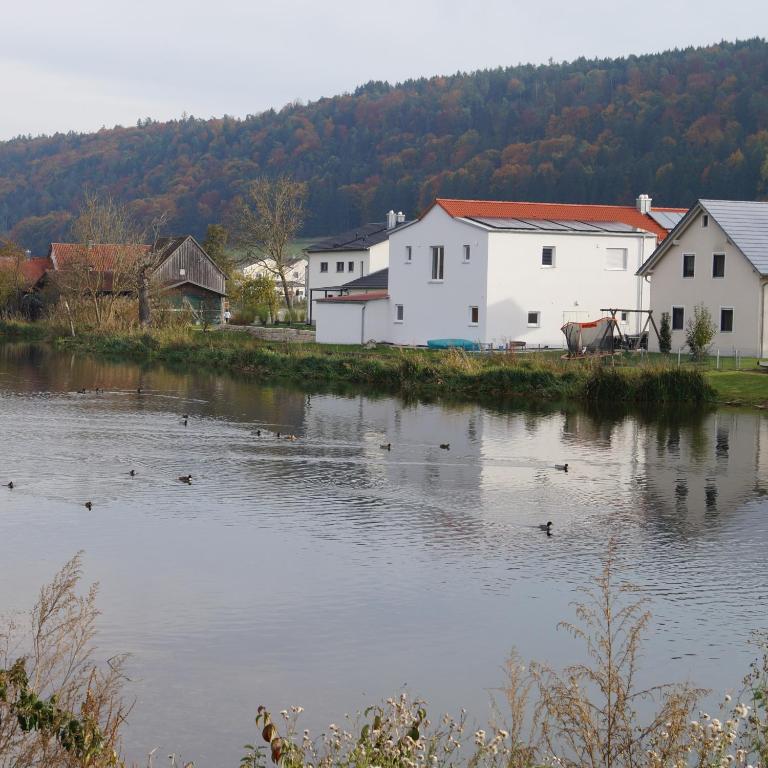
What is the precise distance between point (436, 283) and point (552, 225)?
5.58 m

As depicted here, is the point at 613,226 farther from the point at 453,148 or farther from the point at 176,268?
the point at 453,148

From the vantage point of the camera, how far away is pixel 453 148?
113m

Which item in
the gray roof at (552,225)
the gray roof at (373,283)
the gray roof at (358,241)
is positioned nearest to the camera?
the gray roof at (552,225)

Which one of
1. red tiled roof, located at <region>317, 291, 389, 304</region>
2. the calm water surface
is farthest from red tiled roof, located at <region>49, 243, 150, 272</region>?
the calm water surface

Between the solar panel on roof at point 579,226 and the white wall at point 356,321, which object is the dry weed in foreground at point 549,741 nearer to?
the solar panel on roof at point 579,226

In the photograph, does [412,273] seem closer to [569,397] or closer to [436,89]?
[569,397]

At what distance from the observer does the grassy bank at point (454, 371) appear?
37.1 meters

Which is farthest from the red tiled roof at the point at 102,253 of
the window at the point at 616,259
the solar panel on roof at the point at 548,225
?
the window at the point at 616,259

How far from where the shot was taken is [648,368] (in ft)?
123

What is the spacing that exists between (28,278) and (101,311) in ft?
54.5

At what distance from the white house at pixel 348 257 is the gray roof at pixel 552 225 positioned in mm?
19308

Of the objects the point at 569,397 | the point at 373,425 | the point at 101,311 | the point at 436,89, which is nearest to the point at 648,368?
the point at 569,397

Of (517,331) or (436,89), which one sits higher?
(436,89)

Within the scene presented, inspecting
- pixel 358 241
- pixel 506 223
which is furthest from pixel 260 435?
pixel 358 241
